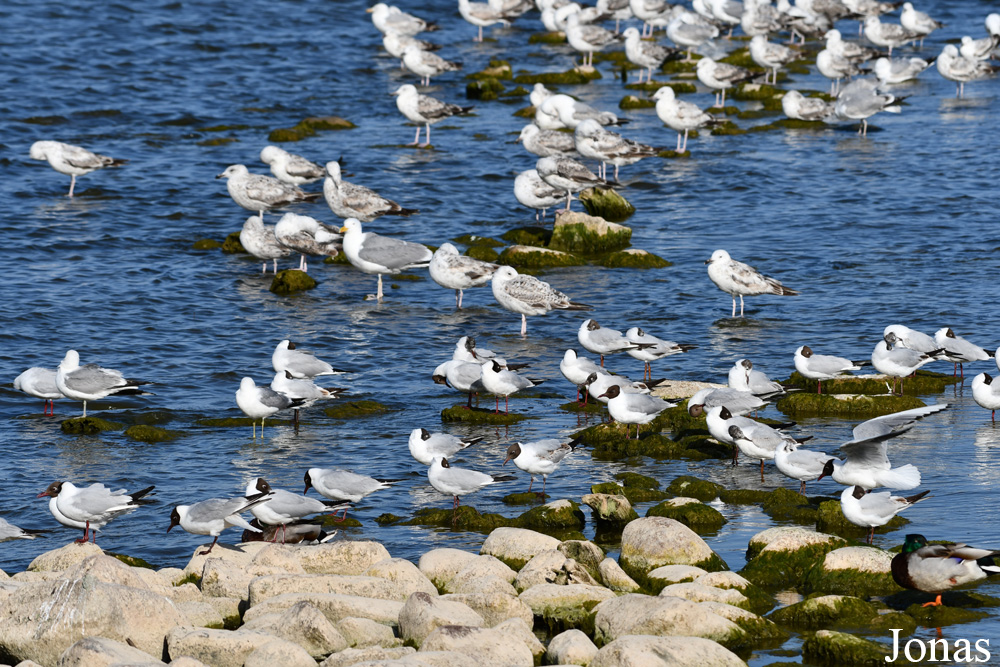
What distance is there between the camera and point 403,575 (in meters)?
10.7

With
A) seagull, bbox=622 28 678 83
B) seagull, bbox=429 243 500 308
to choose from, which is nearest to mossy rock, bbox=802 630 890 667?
seagull, bbox=429 243 500 308

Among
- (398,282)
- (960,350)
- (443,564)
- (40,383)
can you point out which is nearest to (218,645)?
(443,564)

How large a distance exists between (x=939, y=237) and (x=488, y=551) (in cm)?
1478

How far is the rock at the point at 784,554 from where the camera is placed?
10930 mm

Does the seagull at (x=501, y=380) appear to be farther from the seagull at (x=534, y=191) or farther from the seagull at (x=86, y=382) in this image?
the seagull at (x=534, y=191)

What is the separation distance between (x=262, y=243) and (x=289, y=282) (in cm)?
153

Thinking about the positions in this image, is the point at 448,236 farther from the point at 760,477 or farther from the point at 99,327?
the point at 760,477

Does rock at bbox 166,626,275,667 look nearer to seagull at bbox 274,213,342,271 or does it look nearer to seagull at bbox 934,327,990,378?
seagull at bbox 934,327,990,378

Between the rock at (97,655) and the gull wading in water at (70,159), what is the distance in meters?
20.1

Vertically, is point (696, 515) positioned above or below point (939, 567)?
below

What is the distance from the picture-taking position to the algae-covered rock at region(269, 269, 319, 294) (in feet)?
71.6

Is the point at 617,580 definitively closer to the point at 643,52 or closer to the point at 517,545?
the point at 517,545

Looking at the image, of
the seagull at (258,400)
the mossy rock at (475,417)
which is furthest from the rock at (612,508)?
the seagull at (258,400)

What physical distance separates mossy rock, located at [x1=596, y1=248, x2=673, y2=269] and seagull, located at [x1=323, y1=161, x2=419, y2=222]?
14.9 feet
